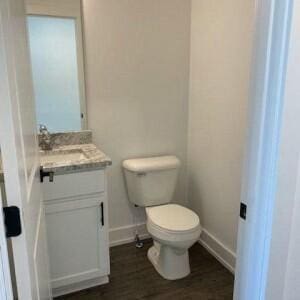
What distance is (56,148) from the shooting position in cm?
216

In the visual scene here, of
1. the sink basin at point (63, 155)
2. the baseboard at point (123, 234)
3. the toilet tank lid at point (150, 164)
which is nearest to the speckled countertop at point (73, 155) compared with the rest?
Result: the sink basin at point (63, 155)

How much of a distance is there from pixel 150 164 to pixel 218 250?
0.87m

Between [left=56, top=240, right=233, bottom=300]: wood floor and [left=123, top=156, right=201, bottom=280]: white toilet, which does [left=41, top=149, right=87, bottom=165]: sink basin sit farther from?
[left=56, top=240, right=233, bottom=300]: wood floor

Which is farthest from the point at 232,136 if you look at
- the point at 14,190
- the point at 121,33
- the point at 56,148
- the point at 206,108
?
the point at 14,190

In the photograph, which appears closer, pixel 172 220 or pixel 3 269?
pixel 3 269

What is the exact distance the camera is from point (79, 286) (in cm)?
201

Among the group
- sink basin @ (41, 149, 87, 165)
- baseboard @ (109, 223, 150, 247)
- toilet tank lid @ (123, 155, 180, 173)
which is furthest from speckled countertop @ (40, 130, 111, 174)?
baseboard @ (109, 223, 150, 247)

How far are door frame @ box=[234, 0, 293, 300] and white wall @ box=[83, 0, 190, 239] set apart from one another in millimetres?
1461

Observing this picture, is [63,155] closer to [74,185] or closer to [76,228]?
[74,185]

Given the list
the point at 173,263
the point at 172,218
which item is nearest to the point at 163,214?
the point at 172,218

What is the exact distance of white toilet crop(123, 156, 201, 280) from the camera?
1.99 metres

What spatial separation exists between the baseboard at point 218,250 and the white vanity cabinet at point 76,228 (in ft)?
2.94

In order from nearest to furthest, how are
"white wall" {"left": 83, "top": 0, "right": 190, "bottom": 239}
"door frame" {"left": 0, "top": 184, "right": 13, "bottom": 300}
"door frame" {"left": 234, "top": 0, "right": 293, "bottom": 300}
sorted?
"door frame" {"left": 0, "top": 184, "right": 13, "bottom": 300}
"door frame" {"left": 234, "top": 0, "right": 293, "bottom": 300}
"white wall" {"left": 83, "top": 0, "right": 190, "bottom": 239}

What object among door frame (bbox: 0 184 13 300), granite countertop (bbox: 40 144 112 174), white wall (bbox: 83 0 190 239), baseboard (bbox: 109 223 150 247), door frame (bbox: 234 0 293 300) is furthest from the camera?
baseboard (bbox: 109 223 150 247)
